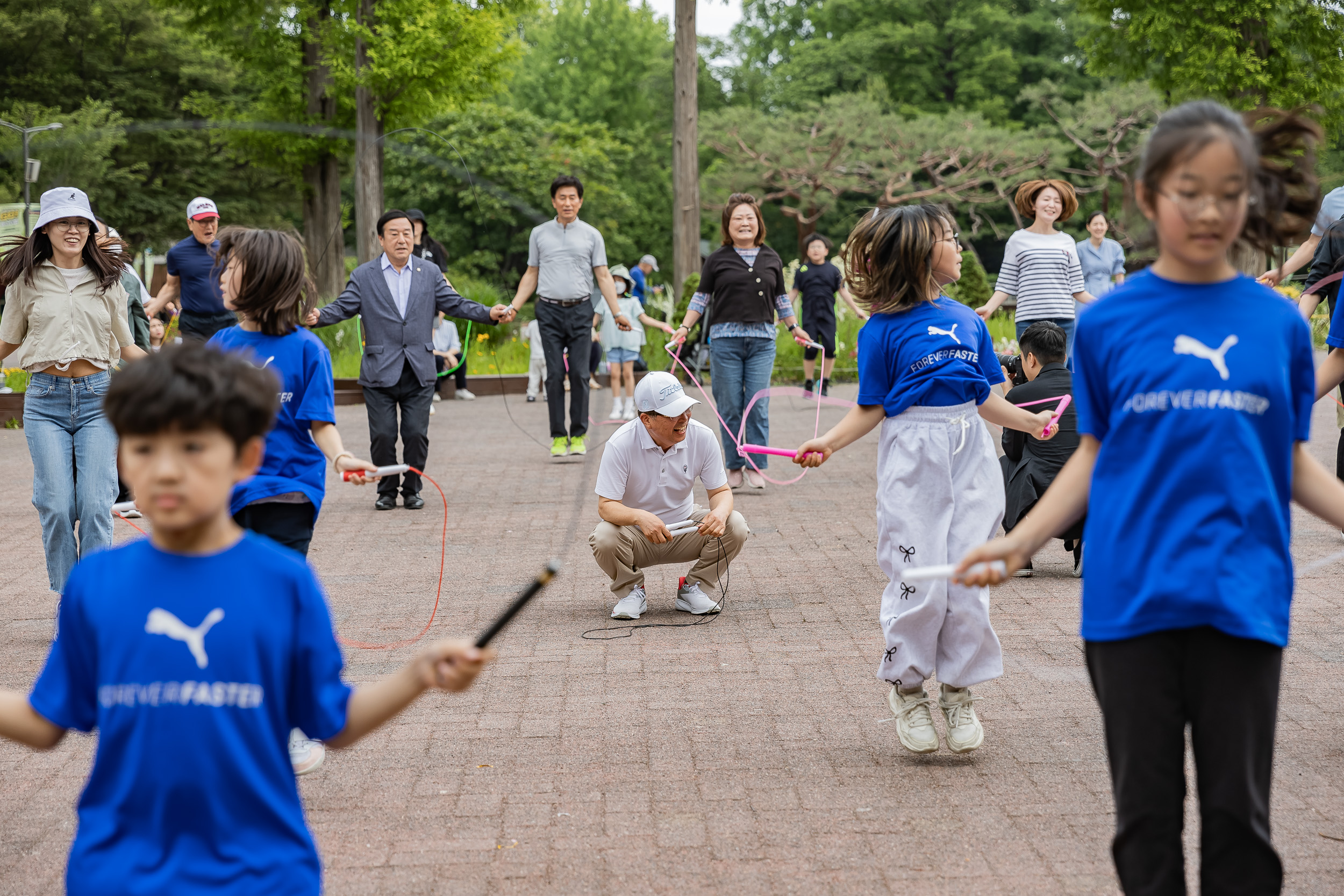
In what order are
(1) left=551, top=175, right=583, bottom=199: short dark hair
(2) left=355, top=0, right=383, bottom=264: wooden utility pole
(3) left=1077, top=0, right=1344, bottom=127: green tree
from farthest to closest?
1. (3) left=1077, top=0, right=1344, bottom=127: green tree
2. (2) left=355, top=0, right=383, bottom=264: wooden utility pole
3. (1) left=551, top=175, right=583, bottom=199: short dark hair

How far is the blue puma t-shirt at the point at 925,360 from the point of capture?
418cm

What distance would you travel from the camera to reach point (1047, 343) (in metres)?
6.79

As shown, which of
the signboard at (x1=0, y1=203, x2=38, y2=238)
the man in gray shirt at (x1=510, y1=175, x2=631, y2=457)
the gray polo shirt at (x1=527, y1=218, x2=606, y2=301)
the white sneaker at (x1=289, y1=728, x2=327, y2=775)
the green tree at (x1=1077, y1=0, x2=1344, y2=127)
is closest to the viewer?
the white sneaker at (x1=289, y1=728, x2=327, y2=775)

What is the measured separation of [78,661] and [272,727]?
12.5 inches

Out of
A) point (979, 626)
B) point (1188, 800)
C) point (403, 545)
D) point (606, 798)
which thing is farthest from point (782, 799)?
point (403, 545)

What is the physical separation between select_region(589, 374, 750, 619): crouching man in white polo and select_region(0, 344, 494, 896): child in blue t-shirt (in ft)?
12.4

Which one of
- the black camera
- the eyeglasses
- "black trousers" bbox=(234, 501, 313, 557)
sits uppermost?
the eyeglasses

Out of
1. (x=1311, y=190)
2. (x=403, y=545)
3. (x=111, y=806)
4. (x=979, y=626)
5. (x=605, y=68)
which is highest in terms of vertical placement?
(x=605, y=68)

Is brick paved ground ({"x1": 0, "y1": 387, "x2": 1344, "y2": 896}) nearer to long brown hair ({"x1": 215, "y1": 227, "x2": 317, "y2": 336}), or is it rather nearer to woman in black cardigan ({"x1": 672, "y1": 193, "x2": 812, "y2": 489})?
long brown hair ({"x1": 215, "y1": 227, "x2": 317, "y2": 336})

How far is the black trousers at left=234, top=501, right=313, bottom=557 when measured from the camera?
13.3ft

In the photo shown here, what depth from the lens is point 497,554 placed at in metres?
7.57

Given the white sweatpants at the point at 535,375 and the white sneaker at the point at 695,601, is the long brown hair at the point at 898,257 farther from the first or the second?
the white sweatpants at the point at 535,375

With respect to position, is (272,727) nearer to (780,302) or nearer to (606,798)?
(606,798)

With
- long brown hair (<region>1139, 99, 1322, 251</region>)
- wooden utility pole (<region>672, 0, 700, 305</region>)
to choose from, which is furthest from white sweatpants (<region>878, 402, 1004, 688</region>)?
wooden utility pole (<region>672, 0, 700, 305</region>)
